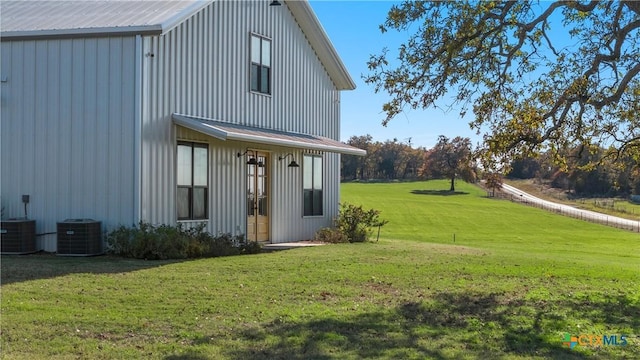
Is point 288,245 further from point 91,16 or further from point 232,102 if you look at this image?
point 91,16

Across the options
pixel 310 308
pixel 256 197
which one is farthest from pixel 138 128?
pixel 310 308

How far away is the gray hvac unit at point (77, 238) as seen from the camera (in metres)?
12.9

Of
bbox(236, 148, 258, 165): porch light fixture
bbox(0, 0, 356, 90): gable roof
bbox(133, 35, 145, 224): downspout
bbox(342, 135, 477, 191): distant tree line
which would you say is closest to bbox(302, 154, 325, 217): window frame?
bbox(236, 148, 258, 165): porch light fixture

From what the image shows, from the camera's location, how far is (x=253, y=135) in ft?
49.4

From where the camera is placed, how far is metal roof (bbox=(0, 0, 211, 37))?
13352mm

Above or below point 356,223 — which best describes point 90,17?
→ above

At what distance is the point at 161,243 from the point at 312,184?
806 cm

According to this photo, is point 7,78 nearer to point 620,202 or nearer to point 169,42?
point 169,42

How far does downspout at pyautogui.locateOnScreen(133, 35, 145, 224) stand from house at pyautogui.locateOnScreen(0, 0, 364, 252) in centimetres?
2

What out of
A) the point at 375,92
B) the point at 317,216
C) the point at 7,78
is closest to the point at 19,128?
the point at 7,78

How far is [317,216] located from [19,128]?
923cm

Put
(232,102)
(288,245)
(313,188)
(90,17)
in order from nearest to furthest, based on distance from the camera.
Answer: (90,17) < (232,102) < (288,245) < (313,188)

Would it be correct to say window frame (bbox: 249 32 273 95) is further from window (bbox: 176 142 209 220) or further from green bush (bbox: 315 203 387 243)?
green bush (bbox: 315 203 387 243)

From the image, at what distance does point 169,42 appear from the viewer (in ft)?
47.2
